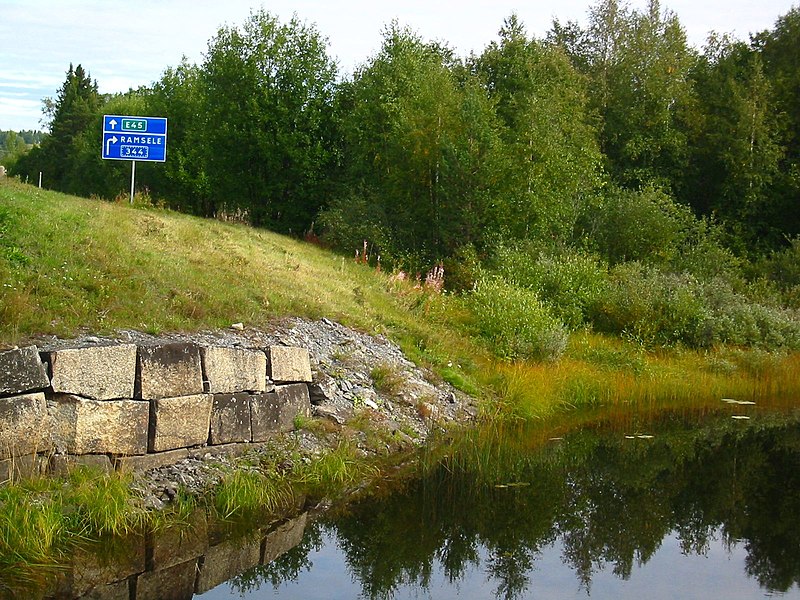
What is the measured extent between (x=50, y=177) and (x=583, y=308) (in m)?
57.6

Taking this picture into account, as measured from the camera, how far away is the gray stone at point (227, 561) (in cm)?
884

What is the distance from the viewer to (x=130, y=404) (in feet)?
34.1

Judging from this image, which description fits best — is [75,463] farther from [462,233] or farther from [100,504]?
[462,233]

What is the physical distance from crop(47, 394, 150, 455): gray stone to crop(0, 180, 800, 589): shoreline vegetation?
42 cm

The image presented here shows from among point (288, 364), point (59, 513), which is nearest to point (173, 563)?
point (59, 513)

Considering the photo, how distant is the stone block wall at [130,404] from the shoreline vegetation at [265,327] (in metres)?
0.42

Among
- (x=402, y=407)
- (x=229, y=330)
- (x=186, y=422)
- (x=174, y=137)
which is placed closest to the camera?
(x=186, y=422)

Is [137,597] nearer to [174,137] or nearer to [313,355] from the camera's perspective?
A: [313,355]

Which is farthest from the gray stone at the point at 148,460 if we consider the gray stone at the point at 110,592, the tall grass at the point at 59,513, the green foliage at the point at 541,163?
the green foliage at the point at 541,163

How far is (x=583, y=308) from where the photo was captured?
2117 centimetres

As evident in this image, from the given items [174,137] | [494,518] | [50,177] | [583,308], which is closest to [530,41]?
[583,308]

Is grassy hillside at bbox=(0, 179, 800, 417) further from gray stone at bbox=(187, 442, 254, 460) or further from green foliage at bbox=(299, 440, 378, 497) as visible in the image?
green foliage at bbox=(299, 440, 378, 497)

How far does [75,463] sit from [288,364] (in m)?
3.51

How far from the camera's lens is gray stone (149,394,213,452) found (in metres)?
10.6
